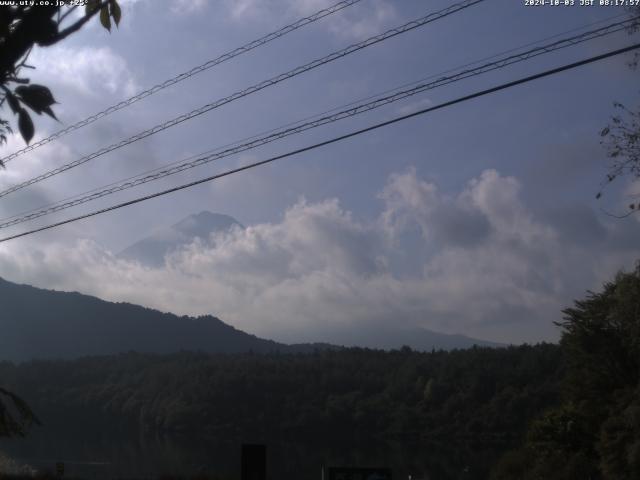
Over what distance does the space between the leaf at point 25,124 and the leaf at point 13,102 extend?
25mm

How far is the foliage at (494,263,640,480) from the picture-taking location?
29328mm

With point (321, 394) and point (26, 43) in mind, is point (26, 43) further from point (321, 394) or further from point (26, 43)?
point (321, 394)

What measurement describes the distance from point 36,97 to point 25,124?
153mm

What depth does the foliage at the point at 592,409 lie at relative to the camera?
29.3m

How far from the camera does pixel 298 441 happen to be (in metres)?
102

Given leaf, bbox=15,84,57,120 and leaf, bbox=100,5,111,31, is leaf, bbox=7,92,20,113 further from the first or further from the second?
leaf, bbox=100,5,111,31

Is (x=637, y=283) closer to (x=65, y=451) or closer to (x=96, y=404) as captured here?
(x=65, y=451)

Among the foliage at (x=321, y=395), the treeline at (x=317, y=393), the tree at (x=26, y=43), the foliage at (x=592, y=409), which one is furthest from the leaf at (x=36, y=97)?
the treeline at (x=317, y=393)

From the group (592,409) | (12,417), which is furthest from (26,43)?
(592,409)

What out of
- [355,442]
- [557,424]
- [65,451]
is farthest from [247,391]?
[557,424]

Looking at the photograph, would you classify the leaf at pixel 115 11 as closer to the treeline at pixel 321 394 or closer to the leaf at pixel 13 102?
the leaf at pixel 13 102

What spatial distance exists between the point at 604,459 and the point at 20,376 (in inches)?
4597

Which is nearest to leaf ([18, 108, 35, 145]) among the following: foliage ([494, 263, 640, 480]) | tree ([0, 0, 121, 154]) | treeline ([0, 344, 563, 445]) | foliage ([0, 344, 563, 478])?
tree ([0, 0, 121, 154])

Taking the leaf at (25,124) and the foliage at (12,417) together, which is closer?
the leaf at (25,124)
